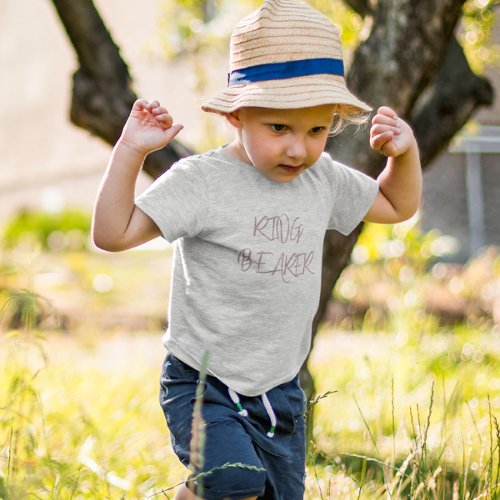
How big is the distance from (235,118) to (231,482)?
2.83ft

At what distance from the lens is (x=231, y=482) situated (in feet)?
6.93

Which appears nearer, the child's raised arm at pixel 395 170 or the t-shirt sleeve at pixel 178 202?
the t-shirt sleeve at pixel 178 202

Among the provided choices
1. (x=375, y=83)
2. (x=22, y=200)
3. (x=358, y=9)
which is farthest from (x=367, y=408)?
(x=22, y=200)

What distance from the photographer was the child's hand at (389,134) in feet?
7.86

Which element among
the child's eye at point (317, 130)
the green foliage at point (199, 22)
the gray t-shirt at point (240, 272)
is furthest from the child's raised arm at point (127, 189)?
the green foliage at point (199, 22)

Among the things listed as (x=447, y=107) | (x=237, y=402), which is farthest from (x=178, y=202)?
(x=447, y=107)

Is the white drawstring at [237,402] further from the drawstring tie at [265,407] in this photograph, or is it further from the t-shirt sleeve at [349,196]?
the t-shirt sleeve at [349,196]

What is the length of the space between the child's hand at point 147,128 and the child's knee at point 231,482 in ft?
2.41

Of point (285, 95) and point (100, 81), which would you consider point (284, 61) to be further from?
point (100, 81)

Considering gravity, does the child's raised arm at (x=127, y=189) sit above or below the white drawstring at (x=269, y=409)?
above

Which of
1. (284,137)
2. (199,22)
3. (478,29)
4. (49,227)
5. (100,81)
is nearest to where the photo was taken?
(284,137)

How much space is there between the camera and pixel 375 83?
11.5ft

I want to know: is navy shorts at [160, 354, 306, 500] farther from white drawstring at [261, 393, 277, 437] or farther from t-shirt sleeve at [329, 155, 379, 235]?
t-shirt sleeve at [329, 155, 379, 235]

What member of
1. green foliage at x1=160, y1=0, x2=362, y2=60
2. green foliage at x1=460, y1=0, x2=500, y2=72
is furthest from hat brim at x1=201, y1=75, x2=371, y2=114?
green foliage at x1=160, y1=0, x2=362, y2=60
